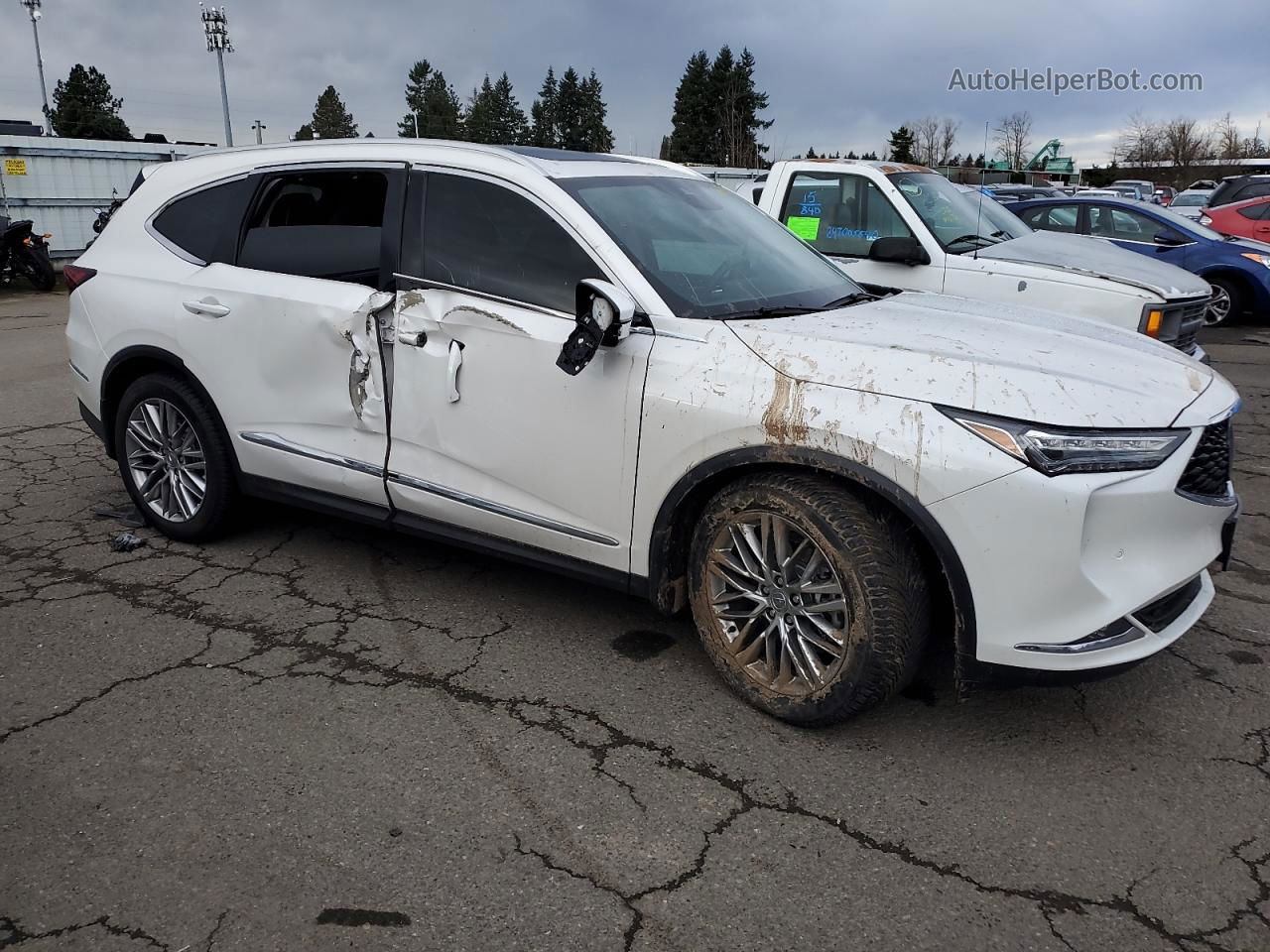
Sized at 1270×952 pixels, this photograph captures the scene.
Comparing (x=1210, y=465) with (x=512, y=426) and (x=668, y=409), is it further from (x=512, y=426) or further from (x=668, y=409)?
(x=512, y=426)

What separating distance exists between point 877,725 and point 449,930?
1.61 meters

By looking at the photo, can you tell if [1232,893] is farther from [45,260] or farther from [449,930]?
[45,260]

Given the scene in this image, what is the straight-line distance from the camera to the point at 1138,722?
3.43 m

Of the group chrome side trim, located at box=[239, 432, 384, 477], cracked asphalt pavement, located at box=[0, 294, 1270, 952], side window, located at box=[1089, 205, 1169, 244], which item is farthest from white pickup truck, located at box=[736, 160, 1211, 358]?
side window, located at box=[1089, 205, 1169, 244]

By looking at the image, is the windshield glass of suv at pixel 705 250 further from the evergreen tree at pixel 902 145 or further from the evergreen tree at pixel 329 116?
the evergreen tree at pixel 329 116

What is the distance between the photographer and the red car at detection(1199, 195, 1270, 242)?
14578 millimetres

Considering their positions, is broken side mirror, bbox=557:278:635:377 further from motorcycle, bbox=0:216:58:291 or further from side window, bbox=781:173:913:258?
motorcycle, bbox=0:216:58:291

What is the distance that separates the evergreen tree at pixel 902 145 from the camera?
4491cm

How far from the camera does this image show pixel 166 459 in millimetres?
4906

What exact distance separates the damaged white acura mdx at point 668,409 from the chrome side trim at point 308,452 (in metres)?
0.01

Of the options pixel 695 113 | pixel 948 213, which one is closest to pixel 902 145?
pixel 695 113

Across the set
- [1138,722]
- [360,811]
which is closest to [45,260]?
[360,811]

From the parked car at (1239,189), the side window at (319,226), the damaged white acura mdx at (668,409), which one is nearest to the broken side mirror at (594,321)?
the damaged white acura mdx at (668,409)

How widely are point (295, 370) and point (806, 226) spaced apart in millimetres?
4626
